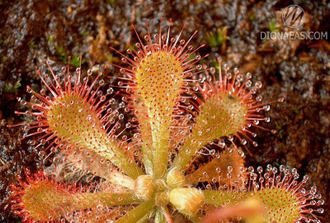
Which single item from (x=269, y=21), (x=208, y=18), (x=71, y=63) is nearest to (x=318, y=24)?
(x=269, y=21)

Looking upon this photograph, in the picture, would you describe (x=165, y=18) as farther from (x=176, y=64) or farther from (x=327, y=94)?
(x=327, y=94)

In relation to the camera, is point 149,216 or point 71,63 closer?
point 149,216

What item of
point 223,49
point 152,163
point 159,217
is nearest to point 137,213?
point 159,217

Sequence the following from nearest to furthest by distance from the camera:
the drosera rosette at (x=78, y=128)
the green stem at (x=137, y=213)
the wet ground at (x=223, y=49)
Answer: the green stem at (x=137, y=213), the drosera rosette at (x=78, y=128), the wet ground at (x=223, y=49)

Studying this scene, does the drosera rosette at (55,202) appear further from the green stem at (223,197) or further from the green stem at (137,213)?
the green stem at (223,197)

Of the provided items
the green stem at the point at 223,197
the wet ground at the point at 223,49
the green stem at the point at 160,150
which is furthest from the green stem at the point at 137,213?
the wet ground at the point at 223,49

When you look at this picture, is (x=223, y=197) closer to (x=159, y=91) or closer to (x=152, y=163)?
(x=152, y=163)
